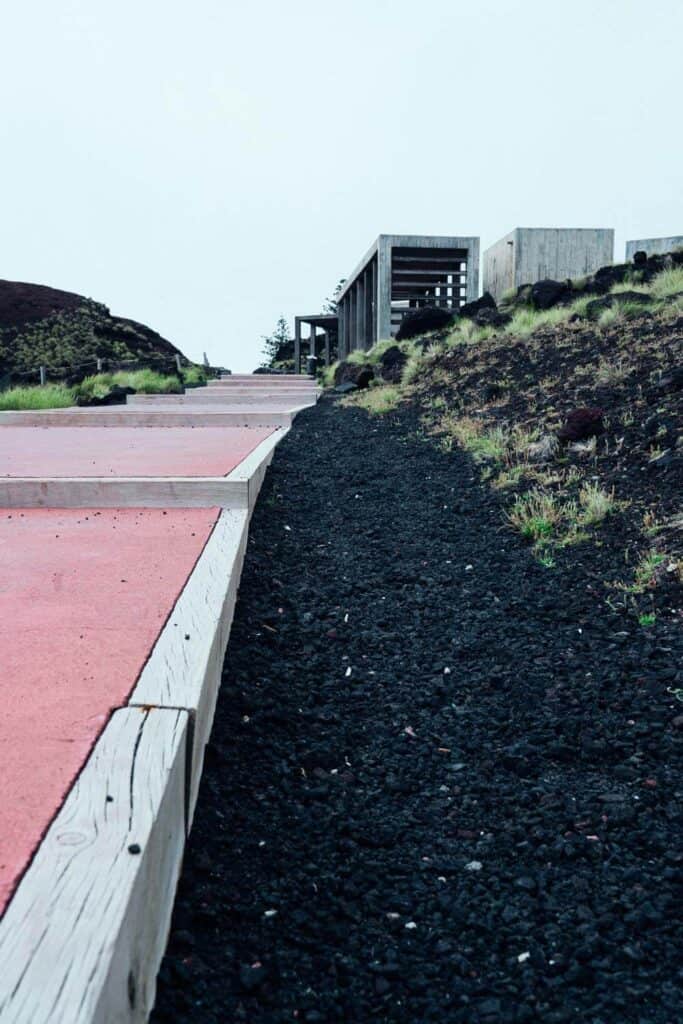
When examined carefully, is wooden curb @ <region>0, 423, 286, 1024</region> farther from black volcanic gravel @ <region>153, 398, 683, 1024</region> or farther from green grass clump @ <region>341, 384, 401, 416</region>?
green grass clump @ <region>341, 384, 401, 416</region>

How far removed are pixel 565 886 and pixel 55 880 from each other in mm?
1291

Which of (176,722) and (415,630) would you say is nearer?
(176,722)

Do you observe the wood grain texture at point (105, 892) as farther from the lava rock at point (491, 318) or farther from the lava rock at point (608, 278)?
the lava rock at point (608, 278)

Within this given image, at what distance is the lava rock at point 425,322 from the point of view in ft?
55.9

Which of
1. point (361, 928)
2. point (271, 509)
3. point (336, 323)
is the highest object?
point (336, 323)

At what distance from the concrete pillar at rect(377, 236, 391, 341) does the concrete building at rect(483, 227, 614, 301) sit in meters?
3.02

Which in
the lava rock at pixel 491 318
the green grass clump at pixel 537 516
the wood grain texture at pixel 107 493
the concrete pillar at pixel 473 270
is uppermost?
the concrete pillar at pixel 473 270

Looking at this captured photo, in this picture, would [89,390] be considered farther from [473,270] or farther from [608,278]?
[473,270]

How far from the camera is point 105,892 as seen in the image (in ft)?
4.42

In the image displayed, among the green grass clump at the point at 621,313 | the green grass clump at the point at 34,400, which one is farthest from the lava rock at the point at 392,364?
the green grass clump at the point at 34,400

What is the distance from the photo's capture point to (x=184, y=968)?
171cm

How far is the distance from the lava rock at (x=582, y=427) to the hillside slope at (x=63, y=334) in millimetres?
16754

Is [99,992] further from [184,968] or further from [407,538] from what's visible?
[407,538]

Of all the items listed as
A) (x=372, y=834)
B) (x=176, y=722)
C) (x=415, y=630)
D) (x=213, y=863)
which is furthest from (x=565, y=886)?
(x=415, y=630)
